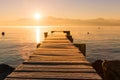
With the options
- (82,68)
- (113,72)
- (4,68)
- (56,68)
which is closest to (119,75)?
(113,72)

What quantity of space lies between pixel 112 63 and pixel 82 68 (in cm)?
225

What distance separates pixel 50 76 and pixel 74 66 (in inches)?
63.8

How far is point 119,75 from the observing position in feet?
28.4

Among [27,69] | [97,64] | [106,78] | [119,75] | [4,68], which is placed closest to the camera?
[27,69]

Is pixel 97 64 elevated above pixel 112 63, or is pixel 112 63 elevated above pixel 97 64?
pixel 112 63

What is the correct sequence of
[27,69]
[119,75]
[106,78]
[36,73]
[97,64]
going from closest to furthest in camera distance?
[36,73] → [27,69] → [119,75] → [106,78] → [97,64]

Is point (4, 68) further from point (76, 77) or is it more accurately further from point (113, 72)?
point (76, 77)

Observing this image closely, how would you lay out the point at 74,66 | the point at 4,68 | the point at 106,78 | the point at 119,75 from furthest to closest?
the point at 4,68 → the point at 106,78 → the point at 119,75 → the point at 74,66

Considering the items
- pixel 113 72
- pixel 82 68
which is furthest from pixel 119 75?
pixel 82 68

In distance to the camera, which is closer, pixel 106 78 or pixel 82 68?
pixel 82 68

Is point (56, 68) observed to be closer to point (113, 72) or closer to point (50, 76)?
point (50, 76)

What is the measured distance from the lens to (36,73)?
690 cm

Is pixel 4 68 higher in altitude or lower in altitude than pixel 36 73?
lower

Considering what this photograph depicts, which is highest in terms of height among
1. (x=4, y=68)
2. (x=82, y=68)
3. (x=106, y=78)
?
(x=82, y=68)
